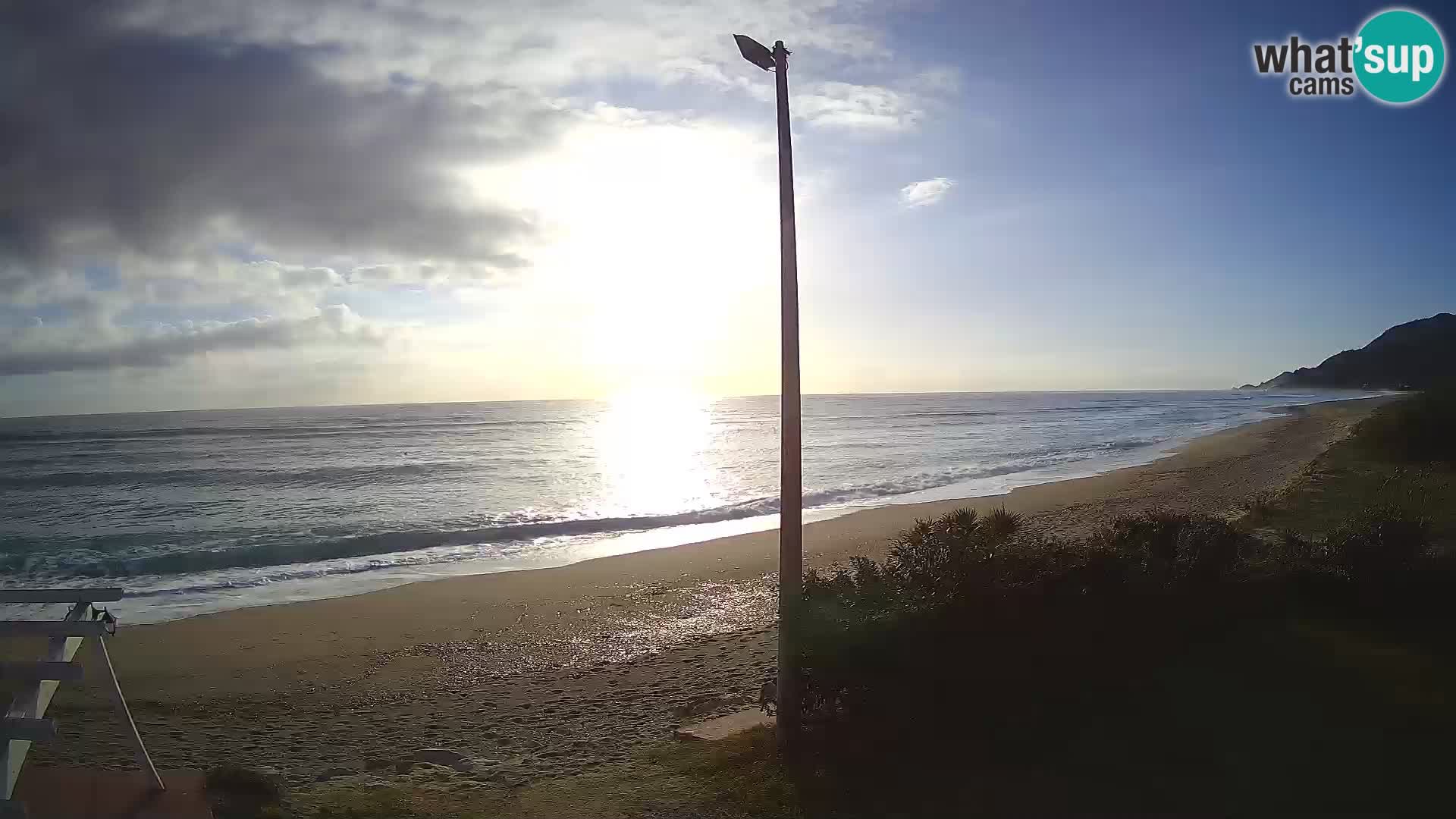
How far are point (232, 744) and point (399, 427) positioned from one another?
74203 mm

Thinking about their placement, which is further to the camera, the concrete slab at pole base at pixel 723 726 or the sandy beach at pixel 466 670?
the sandy beach at pixel 466 670

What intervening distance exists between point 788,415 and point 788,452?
256 millimetres

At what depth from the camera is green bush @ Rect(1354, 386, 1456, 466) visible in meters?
22.0

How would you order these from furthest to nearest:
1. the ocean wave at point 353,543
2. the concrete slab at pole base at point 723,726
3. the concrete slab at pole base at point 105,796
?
the ocean wave at point 353,543
the concrete slab at pole base at point 723,726
the concrete slab at pole base at point 105,796

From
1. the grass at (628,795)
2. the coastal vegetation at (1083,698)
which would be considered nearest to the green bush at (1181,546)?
the coastal vegetation at (1083,698)

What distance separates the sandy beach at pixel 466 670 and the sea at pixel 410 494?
2.45 m

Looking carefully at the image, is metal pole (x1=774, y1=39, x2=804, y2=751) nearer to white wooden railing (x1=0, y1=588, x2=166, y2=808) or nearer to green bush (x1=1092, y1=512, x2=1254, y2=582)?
green bush (x1=1092, y1=512, x2=1254, y2=582)

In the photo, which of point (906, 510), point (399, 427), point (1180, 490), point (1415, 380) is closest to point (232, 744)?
point (906, 510)

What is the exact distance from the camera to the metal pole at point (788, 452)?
18.7 feet

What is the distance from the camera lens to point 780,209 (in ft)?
19.1

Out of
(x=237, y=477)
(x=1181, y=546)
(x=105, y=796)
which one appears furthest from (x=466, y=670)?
(x=237, y=477)

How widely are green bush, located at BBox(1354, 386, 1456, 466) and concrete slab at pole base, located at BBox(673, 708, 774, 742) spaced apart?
71.0 feet

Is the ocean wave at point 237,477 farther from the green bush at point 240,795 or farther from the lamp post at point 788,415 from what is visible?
the lamp post at point 788,415

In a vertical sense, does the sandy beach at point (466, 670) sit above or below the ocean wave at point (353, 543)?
above
